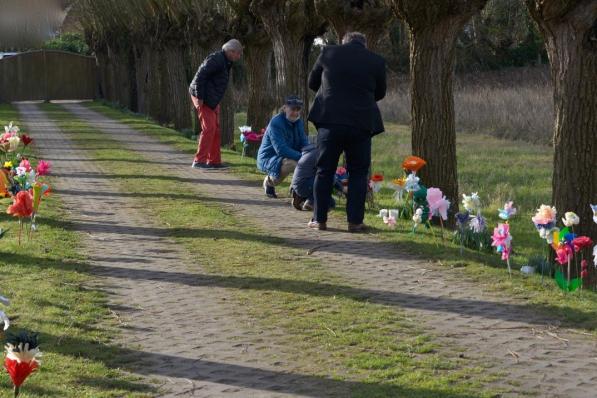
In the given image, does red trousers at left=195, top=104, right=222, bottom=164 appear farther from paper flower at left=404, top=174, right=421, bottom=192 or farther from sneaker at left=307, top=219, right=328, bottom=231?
paper flower at left=404, top=174, right=421, bottom=192

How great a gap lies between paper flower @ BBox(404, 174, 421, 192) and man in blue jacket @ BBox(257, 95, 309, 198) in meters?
2.22

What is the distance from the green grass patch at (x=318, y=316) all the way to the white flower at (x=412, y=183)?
1507mm

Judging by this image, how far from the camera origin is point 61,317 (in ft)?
25.8

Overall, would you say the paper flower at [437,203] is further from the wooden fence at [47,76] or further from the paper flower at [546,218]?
the wooden fence at [47,76]

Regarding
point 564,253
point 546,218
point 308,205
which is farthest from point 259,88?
point 564,253

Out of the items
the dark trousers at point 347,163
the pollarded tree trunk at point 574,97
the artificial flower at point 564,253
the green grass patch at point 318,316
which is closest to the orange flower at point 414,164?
the dark trousers at point 347,163

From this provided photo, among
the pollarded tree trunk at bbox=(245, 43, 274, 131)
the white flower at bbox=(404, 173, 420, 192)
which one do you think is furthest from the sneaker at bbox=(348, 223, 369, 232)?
the pollarded tree trunk at bbox=(245, 43, 274, 131)

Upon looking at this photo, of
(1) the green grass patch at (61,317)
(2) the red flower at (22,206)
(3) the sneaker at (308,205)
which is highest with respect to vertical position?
(2) the red flower at (22,206)

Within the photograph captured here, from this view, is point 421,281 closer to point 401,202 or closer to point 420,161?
point 420,161

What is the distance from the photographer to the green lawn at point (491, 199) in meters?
8.70

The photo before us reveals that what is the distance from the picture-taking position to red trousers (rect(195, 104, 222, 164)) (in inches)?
670

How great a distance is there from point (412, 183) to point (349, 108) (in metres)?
1.13

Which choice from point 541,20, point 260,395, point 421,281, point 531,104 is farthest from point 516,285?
point 531,104

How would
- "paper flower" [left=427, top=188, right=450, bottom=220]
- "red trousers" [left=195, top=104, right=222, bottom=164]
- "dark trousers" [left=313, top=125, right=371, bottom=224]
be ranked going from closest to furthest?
1. "paper flower" [left=427, top=188, right=450, bottom=220]
2. "dark trousers" [left=313, top=125, right=371, bottom=224]
3. "red trousers" [left=195, top=104, right=222, bottom=164]
